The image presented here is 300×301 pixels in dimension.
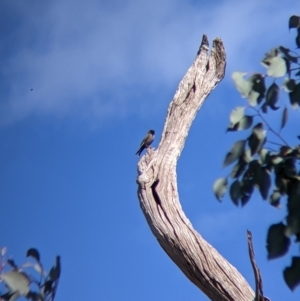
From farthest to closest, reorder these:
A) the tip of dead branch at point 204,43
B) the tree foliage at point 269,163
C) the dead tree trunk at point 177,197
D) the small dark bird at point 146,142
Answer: the small dark bird at point 146,142 → the tip of dead branch at point 204,43 → the dead tree trunk at point 177,197 → the tree foliage at point 269,163

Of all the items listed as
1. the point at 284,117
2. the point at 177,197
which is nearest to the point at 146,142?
the point at 177,197

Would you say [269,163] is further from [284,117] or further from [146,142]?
[146,142]

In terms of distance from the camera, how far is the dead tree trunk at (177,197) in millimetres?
4594

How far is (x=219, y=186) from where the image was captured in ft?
6.80

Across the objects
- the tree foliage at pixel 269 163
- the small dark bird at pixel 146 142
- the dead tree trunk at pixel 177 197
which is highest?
the small dark bird at pixel 146 142

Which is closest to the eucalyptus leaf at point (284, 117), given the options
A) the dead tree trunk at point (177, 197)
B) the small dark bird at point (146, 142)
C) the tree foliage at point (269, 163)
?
the tree foliage at point (269, 163)

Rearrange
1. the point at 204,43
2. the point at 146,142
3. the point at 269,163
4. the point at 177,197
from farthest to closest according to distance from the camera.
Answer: the point at 146,142
the point at 204,43
the point at 177,197
the point at 269,163

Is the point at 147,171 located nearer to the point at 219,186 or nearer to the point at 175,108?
the point at 175,108

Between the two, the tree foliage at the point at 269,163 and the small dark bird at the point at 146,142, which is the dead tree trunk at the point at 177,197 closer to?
the small dark bird at the point at 146,142

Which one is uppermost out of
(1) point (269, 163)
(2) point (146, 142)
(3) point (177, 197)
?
(2) point (146, 142)

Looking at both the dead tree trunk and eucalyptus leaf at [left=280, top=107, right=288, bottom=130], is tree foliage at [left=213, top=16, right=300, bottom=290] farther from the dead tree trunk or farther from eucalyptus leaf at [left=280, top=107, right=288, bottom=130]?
the dead tree trunk

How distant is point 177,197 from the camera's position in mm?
5016

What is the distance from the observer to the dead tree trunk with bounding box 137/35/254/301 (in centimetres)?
459

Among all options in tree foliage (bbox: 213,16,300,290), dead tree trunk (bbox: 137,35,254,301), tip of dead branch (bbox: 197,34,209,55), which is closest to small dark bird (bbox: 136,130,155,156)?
dead tree trunk (bbox: 137,35,254,301)
